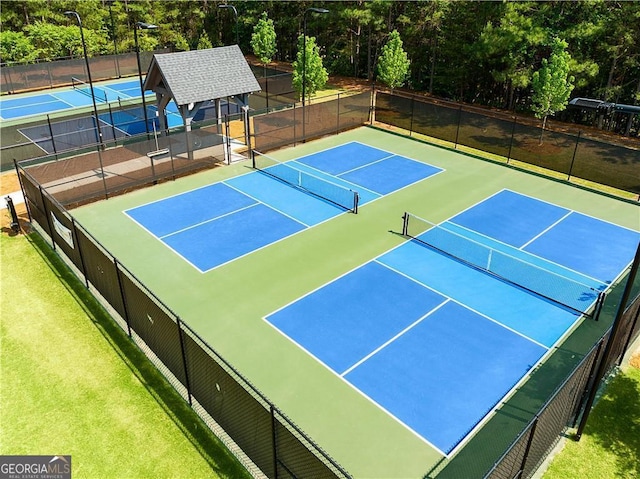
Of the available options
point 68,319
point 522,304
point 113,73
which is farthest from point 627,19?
point 113,73

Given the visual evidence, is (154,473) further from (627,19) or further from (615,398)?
(627,19)

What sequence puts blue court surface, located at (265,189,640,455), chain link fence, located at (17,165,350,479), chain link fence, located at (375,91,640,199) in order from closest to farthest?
chain link fence, located at (17,165,350,479) < blue court surface, located at (265,189,640,455) < chain link fence, located at (375,91,640,199)

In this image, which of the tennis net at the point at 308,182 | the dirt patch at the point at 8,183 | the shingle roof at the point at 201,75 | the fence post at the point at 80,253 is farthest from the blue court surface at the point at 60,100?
the fence post at the point at 80,253

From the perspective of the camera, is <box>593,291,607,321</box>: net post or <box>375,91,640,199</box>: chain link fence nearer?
<box>593,291,607,321</box>: net post

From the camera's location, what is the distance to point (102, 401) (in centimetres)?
1152

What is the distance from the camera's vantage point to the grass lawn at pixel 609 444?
10.0 metres

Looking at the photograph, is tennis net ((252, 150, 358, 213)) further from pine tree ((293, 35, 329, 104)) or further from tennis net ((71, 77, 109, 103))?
tennis net ((71, 77, 109, 103))

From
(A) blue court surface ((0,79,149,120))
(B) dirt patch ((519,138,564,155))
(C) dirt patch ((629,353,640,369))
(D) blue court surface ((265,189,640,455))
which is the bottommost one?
(C) dirt patch ((629,353,640,369))

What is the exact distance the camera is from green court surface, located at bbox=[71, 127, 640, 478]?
34.7ft

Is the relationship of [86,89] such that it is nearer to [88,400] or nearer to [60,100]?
[60,100]

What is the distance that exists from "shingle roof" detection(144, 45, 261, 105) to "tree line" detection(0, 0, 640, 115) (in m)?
4.46

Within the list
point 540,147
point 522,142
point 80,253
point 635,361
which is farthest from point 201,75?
point 635,361

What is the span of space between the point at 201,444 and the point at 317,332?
14.2 ft

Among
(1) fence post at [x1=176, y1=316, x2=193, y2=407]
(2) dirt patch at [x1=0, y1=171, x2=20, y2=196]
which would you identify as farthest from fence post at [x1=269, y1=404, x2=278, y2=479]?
(2) dirt patch at [x1=0, y1=171, x2=20, y2=196]
